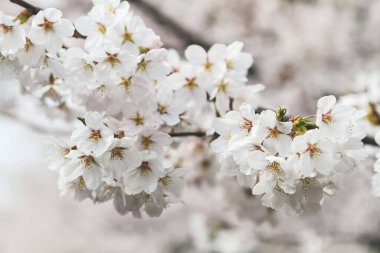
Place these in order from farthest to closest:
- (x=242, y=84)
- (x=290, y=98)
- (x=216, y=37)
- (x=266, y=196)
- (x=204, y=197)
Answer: (x=204, y=197), (x=216, y=37), (x=290, y=98), (x=242, y=84), (x=266, y=196)

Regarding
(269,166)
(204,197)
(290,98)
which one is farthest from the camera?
(204,197)

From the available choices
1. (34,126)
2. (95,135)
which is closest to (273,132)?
(95,135)

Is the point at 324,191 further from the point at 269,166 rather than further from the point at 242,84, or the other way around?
the point at 242,84

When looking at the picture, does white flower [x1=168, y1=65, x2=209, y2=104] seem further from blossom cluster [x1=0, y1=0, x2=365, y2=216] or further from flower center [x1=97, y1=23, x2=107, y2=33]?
flower center [x1=97, y1=23, x2=107, y2=33]

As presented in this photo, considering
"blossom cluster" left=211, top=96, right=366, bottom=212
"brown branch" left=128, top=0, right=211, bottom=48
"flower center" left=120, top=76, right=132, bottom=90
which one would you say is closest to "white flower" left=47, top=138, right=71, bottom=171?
"flower center" left=120, top=76, right=132, bottom=90

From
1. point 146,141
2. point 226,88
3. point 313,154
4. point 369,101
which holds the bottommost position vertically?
point 146,141

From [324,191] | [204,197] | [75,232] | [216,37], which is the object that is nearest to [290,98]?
[216,37]

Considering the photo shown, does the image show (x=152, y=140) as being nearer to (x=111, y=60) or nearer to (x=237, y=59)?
(x=111, y=60)
